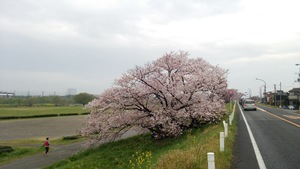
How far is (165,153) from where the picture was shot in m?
11.5

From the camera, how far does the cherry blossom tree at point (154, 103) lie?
735 inches

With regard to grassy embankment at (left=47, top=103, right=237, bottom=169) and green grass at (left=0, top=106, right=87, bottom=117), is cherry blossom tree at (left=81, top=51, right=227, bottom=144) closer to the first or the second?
grassy embankment at (left=47, top=103, right=237, bottom=169)

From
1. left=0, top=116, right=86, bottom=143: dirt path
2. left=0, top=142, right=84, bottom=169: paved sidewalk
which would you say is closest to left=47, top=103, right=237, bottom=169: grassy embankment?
left=0, top=142, right=84, bottom=169: paved sidewalk

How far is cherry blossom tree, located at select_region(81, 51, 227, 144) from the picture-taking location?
18659 mm

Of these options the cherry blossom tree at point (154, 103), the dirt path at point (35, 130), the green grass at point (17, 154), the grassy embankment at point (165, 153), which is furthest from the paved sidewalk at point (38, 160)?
the dirt path at point (35, 130)

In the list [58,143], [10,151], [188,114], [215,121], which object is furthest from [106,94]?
[58,143]

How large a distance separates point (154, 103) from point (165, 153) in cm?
894

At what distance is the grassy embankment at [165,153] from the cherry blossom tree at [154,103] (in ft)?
3.53

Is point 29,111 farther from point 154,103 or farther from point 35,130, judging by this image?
point 154,103

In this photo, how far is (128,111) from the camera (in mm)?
19516

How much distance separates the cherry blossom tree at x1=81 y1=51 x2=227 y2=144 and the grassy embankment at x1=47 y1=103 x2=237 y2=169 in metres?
1.07

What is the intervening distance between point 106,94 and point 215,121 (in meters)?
9.21

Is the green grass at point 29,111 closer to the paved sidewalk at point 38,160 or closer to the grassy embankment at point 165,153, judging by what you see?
the paved sidewalk at point 38,160

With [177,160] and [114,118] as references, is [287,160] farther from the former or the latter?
[114,118]
